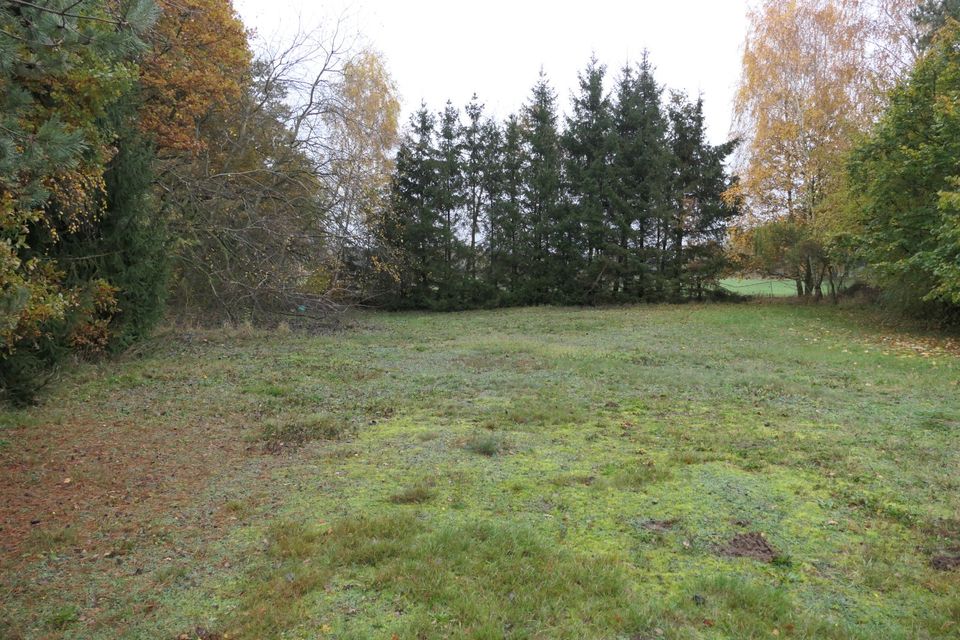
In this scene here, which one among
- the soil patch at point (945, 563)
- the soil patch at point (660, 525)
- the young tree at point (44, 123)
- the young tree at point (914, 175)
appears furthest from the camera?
the young tree at point (914, 175)

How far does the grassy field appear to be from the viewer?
8.98 feet

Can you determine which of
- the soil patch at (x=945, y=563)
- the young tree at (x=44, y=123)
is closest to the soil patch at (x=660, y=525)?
the soil patch at (x=945, y=563)

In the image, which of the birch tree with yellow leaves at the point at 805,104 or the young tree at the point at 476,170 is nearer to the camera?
the birch tree with yellow leaves at the point at 805,104

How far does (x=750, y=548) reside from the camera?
3402 millimetres

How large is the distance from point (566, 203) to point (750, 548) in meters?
21.8

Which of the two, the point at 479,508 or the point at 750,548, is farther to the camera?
the point at 479,508

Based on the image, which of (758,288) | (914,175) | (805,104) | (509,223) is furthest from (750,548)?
(758,288)

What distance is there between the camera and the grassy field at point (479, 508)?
2736 millimetres

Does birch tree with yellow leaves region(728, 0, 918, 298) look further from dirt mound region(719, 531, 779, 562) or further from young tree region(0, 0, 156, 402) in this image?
young tree region(0, 0, 156, 402)

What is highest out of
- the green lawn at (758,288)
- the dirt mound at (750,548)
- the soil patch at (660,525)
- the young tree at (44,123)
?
the young tree at (44,123)

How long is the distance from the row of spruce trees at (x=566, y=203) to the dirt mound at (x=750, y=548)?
20.0 meters

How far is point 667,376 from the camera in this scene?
348 inches

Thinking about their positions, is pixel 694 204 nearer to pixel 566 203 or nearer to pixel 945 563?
pixel 566 203

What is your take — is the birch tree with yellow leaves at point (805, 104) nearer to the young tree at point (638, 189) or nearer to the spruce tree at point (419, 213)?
the young tree at point (638, 189)
